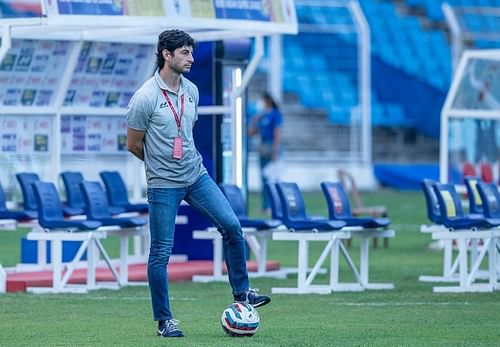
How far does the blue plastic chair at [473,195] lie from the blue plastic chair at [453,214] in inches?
23.4

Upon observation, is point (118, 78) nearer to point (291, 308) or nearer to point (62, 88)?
point (62, 88)

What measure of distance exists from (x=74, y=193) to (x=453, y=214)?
167 inches

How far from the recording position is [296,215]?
14.4 metres

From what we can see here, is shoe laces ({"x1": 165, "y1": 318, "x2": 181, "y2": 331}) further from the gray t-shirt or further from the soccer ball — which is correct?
the gray t-shirt

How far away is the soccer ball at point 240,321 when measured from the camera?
9938 mm

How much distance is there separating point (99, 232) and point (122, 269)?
762 millimetres

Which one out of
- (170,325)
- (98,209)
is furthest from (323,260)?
(170,325)

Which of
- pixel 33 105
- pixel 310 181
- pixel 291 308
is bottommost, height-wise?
pixel 310 181

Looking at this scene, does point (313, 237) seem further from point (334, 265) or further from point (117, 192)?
point (117, 192)

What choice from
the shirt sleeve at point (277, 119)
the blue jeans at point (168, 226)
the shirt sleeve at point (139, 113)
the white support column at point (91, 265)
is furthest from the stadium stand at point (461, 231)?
the shirt sleeve at point (277, 119)

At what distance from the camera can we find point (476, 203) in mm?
16031

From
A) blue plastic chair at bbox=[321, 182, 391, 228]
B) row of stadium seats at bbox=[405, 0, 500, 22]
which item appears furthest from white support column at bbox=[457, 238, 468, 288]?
row of stadium seats at bbox=[405, 0, 500, 22]

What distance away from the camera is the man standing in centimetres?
984

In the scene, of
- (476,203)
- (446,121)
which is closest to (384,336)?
(476,203)
